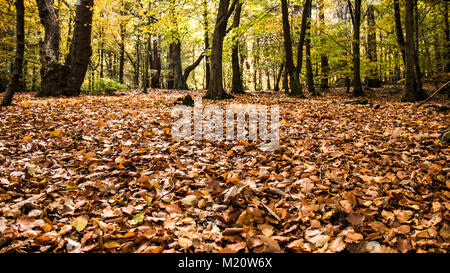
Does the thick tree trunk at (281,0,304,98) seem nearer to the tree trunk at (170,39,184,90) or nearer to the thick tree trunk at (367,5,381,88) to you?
the thick tree trunk at (367,5,381,88)

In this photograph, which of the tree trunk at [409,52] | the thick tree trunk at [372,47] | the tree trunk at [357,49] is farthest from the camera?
the thick tree trunk at [372,47]

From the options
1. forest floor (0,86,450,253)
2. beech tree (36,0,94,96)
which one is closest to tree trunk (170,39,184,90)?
beech tree (36,0,94,96)

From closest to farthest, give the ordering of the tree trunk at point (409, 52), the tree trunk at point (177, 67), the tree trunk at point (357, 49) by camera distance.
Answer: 1. the tree trunk at point (409, 52)
2. the tree trunk at point (357, 49)
3. the tree trunk at point (177, 67)

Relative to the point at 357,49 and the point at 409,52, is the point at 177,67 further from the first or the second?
the point at 409,52

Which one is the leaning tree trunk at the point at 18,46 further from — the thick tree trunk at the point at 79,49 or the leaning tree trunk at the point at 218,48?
the leaning tree trunk at the point at 218,48

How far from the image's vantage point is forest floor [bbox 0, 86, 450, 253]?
5.51ft

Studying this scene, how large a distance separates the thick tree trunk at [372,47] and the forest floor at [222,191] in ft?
27.5

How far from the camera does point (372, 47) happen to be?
1209cm

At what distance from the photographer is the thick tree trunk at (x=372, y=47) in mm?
10947

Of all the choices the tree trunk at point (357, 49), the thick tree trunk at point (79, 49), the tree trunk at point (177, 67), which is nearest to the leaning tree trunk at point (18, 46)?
the thick tree trunk at point (79, 49)

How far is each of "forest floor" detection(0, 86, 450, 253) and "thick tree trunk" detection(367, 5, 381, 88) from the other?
8380mm

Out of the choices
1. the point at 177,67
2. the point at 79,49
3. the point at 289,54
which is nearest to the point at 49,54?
the point at 79,49

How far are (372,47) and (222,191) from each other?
13.5 metres
